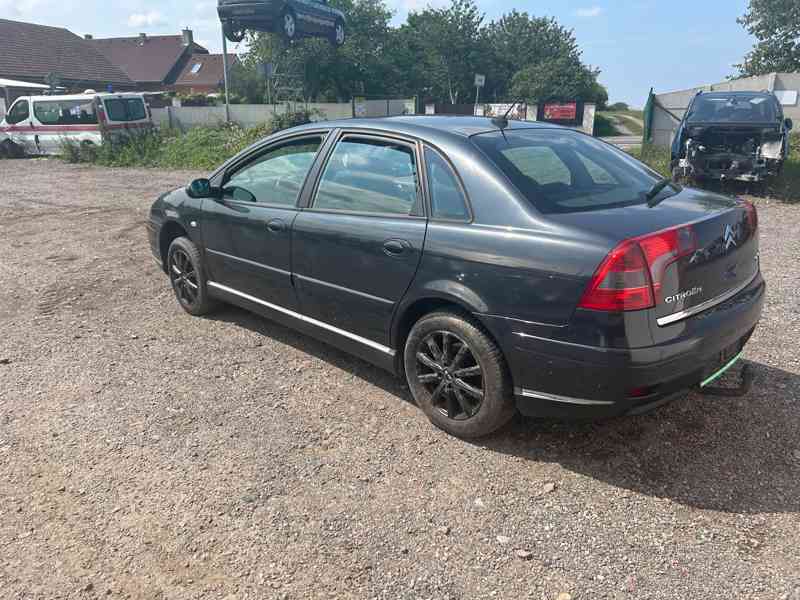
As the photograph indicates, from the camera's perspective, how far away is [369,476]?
3043mm

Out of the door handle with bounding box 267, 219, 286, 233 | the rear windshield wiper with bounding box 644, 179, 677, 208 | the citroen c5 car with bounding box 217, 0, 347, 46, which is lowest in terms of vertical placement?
the door handle with bounding box 267, 219, 286, 233

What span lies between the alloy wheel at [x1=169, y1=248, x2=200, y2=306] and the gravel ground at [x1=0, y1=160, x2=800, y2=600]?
0.57 metres

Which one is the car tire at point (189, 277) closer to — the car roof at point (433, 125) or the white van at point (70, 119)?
the car roof at point (433, 125)

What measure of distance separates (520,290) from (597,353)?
0.43 m

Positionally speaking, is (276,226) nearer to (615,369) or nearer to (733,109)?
(615,369)

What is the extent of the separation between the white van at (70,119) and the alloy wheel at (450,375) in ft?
60.4

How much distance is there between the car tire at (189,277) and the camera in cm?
497

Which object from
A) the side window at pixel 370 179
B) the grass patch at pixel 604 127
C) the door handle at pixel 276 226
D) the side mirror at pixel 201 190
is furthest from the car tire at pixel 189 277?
the grass patch at pixel 604 127

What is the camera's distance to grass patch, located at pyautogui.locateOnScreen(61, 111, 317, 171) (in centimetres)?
1825

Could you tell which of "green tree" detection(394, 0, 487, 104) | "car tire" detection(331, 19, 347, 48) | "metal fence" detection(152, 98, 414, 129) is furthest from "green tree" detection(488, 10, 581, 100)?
"metal fence" detection(152, 98, 414, 129)

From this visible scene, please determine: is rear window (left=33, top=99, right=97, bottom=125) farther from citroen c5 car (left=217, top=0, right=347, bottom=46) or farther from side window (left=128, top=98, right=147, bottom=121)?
Answer: citroen c5 car (left=217, top=0, right=347, bottom=46)

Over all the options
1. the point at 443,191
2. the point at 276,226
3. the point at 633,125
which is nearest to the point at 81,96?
the point at 276,226

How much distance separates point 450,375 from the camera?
3.25m

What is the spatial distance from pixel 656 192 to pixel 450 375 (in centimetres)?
149
